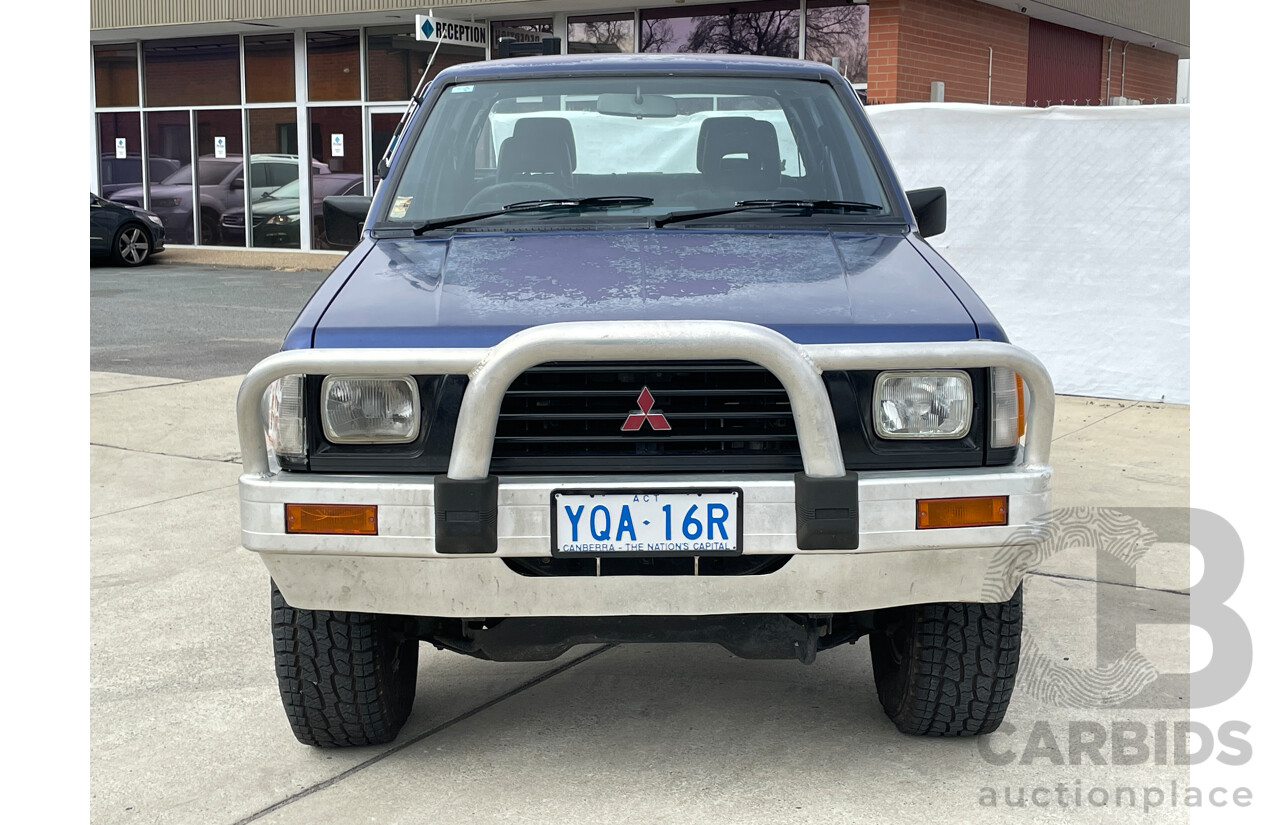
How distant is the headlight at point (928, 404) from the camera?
3010 millimetres

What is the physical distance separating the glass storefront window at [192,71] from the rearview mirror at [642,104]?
59.0 ft

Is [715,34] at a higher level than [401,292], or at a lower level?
higher

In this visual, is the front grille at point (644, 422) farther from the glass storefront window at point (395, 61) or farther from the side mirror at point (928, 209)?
the glass storefront window at point (395, 61)

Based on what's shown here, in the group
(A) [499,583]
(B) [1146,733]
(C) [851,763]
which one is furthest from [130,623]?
(B) [1146,733]

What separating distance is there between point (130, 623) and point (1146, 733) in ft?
10.8

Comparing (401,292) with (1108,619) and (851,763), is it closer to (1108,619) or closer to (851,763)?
(851,763)

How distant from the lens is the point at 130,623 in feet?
14.9

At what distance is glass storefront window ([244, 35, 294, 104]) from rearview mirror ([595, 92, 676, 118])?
17139 mm

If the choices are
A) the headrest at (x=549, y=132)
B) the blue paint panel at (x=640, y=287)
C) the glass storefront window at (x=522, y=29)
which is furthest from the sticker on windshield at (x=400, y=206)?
the glass storefront window at (x=522, y=29)

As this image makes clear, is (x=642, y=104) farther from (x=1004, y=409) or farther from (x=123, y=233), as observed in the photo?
(x=123, y=233)

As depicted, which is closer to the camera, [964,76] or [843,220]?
[843,220]

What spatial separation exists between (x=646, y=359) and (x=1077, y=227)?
665 cm

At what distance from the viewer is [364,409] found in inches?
119
